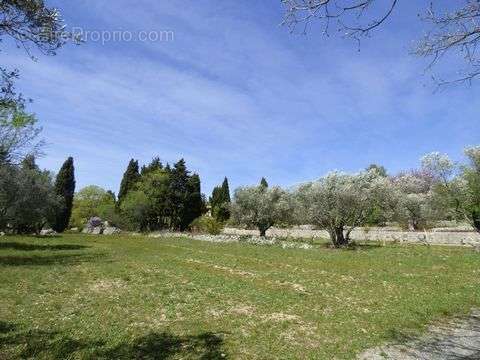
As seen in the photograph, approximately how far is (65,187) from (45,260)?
212ft

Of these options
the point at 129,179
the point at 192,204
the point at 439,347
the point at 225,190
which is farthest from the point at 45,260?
the point at 225,190

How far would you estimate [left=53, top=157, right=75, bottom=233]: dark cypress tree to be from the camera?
282 feet

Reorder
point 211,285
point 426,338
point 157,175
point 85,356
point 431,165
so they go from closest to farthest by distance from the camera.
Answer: point 85,356 → point 426,338 → point 211,285 → point 431,165 → point 157,175

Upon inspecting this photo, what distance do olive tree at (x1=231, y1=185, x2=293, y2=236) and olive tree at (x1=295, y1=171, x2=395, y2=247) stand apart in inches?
523

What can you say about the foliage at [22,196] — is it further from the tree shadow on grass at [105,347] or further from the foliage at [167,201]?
the tree shadow on grass at [105,347]

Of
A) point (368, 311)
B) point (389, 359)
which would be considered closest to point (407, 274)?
point (368, 311)

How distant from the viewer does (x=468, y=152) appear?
171 feet

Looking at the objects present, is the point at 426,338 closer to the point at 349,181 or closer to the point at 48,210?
the point at 349,181

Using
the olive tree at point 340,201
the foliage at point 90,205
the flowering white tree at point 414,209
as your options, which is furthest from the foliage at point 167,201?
the olive tree at point 340,201

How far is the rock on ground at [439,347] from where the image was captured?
11.0 meters

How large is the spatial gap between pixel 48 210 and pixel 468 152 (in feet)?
192

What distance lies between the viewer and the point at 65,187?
8800cm

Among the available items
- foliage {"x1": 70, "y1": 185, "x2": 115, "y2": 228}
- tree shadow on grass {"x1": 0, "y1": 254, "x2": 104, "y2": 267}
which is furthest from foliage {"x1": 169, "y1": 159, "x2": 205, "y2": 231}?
tree shadow on grass {"x1": 0, "y1": 254, "x2": 104, "y2": 267}

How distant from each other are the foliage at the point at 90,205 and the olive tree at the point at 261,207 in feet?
151
